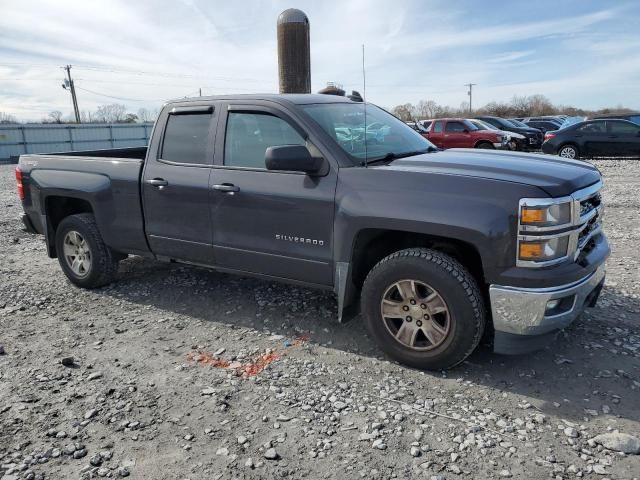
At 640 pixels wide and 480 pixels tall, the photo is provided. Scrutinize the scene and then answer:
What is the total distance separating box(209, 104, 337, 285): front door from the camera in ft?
12.5

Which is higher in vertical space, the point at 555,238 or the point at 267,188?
the point at 267,188

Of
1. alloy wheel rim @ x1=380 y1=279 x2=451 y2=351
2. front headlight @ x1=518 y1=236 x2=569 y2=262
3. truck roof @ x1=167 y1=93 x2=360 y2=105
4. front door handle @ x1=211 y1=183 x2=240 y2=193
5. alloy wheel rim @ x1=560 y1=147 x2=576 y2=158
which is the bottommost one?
alloy wheel rim @ x1=380 y1=279 x2=451 y2=351

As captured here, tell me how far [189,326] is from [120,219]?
1259mm

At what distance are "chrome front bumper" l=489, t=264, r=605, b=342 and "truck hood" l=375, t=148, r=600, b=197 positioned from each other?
0.58 meters

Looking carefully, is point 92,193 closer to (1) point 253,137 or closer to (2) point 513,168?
(1) point 253,137

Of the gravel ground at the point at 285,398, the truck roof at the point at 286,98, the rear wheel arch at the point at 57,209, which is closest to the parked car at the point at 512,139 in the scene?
the gravel ground at the point at 285,398

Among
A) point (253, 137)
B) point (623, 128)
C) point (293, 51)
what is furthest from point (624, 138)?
point (253, 137)

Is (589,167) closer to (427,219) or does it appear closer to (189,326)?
(427,219)

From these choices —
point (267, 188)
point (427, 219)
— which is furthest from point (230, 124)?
point (427, 219)

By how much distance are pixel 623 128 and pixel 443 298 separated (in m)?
15.8

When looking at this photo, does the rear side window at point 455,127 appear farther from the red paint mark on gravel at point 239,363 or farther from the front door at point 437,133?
the red paint mark on gravel at point 239,363

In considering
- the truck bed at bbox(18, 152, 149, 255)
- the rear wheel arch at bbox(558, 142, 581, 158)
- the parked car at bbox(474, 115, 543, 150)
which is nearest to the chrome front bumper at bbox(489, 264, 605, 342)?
the truck bed at bbox(18, 152, 149, 255)

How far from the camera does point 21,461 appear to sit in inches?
109

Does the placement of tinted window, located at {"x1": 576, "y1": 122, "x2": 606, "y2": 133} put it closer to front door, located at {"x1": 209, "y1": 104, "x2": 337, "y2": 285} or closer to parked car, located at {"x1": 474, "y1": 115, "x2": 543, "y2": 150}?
parked car, located at {"x1": 474, "y1": 115, "x2": 543, "y2": 150}
